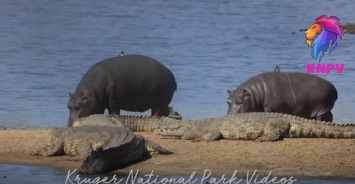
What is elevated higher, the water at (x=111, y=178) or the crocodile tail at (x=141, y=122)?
the crocodile tail at (x=141, y=122)

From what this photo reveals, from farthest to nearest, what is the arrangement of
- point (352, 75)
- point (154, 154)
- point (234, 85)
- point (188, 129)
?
point (352, 75) < point (234, 85) < point (188, 129) < point (154, 154)

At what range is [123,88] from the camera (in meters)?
15.9

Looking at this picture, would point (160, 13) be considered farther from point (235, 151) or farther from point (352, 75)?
point (235, 151)

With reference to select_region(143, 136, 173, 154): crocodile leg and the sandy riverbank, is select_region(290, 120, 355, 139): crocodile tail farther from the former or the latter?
select_region(143, 136, 173, 154): crocodile leg

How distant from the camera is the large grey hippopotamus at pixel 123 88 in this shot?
15.7 m

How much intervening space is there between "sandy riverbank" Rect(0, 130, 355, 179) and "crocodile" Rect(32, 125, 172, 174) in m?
0.10

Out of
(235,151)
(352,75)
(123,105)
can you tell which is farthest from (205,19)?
(235,151)

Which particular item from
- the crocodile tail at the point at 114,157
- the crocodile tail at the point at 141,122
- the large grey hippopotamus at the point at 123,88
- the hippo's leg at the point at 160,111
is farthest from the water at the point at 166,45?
the crocodile tail at the point at 114,157

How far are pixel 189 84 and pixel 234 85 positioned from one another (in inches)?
30.3

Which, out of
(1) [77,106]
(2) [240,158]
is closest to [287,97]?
(2) [240,158]

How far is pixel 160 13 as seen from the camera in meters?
34.5

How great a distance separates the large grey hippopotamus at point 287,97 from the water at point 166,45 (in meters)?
1.60

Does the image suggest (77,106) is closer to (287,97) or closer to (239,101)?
(239,101)

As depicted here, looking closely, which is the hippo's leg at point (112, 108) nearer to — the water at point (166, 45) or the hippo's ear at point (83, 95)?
the hippo's ear at point (83, 95)
